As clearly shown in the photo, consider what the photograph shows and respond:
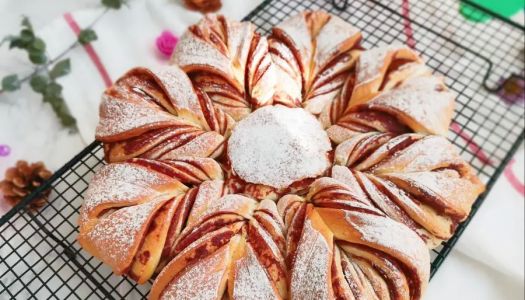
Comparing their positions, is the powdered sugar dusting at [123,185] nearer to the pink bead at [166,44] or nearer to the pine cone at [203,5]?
the pink bead at [166,44]

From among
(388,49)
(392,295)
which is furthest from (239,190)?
(388,49)

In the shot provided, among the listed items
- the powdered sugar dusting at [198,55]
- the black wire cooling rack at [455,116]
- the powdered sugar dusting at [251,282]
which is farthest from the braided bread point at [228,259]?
the powdered sugar dusting at [198,55]

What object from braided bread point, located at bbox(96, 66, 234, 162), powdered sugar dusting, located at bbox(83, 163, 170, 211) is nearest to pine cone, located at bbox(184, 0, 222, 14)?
braided bread point, located at bbox(96, 66, 234, 162)

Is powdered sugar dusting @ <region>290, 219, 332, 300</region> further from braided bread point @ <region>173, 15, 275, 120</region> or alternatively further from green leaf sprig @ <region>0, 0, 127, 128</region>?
green leaf sprig @ <region>0, 0, 127, 128</region>

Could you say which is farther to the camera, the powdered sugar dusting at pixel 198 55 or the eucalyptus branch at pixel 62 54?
the eucalyptus branch at pixel 62 54

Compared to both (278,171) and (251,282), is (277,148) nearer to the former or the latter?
(278,171)

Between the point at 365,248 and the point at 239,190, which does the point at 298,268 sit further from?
the point at 239,190
